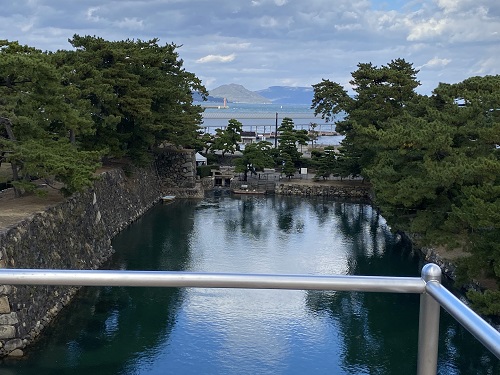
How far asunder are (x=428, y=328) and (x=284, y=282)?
1.02 ft

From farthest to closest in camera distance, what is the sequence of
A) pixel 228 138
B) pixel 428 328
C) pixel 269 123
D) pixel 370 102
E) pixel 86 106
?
pixel 269 123 → pixel 228 138 → pixel 370 102 → pixel 86 106 → pixel 428 328

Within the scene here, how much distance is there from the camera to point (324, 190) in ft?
83.0

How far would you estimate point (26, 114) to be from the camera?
11203mm

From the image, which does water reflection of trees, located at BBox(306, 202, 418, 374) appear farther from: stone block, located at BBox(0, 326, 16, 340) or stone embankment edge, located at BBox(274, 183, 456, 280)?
stone embankment edge, located at BBox(274, 183, 456, 280)

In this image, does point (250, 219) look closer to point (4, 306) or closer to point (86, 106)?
point (86, 106)

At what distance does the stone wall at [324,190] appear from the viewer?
2498cm

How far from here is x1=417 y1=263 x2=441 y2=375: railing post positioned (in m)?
1.11

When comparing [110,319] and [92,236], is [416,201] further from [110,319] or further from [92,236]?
[92,236]

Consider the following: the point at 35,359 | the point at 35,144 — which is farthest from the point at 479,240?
the point at 35,144

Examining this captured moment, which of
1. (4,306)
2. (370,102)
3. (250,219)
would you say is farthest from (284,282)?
(370,102)

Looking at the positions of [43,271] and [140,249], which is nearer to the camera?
[43,271]

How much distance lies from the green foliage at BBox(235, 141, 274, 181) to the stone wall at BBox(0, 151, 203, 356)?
5.53 metres

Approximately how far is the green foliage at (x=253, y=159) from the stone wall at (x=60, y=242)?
5.53 m

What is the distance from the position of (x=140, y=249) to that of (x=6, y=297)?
23.5 feet
